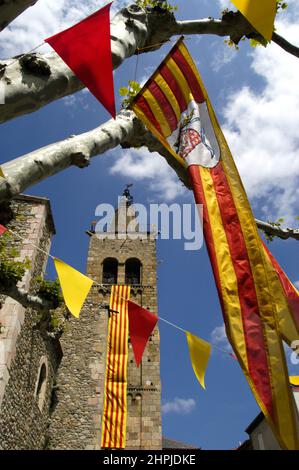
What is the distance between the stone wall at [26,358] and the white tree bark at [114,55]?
5.34 meters

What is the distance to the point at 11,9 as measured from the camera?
102 inches

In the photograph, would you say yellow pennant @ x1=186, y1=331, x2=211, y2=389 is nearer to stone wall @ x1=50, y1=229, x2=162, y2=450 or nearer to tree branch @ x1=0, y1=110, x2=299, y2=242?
tree branch @ x1=0, y1=110, x2=299, y2=242

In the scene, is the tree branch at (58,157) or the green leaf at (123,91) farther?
the green leaf at (123,91)

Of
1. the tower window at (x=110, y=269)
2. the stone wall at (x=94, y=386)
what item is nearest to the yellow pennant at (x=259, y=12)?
the stone wall at (x=94, y=386)

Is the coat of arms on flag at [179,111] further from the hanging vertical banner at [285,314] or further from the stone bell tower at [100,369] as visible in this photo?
the stone bell tower at [100,369]

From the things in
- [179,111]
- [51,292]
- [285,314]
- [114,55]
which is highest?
[179,111]

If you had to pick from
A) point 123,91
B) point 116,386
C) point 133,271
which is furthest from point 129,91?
point 133,271

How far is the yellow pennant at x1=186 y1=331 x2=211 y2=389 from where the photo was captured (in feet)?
18.0

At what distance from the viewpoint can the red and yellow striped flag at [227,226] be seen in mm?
2961

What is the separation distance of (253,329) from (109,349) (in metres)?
12.4

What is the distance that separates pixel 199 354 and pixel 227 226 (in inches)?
101

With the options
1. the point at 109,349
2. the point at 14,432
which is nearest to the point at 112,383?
the point at 109,349

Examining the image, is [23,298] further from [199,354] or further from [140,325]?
[199,354]

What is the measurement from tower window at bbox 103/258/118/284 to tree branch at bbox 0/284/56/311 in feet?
40.1
